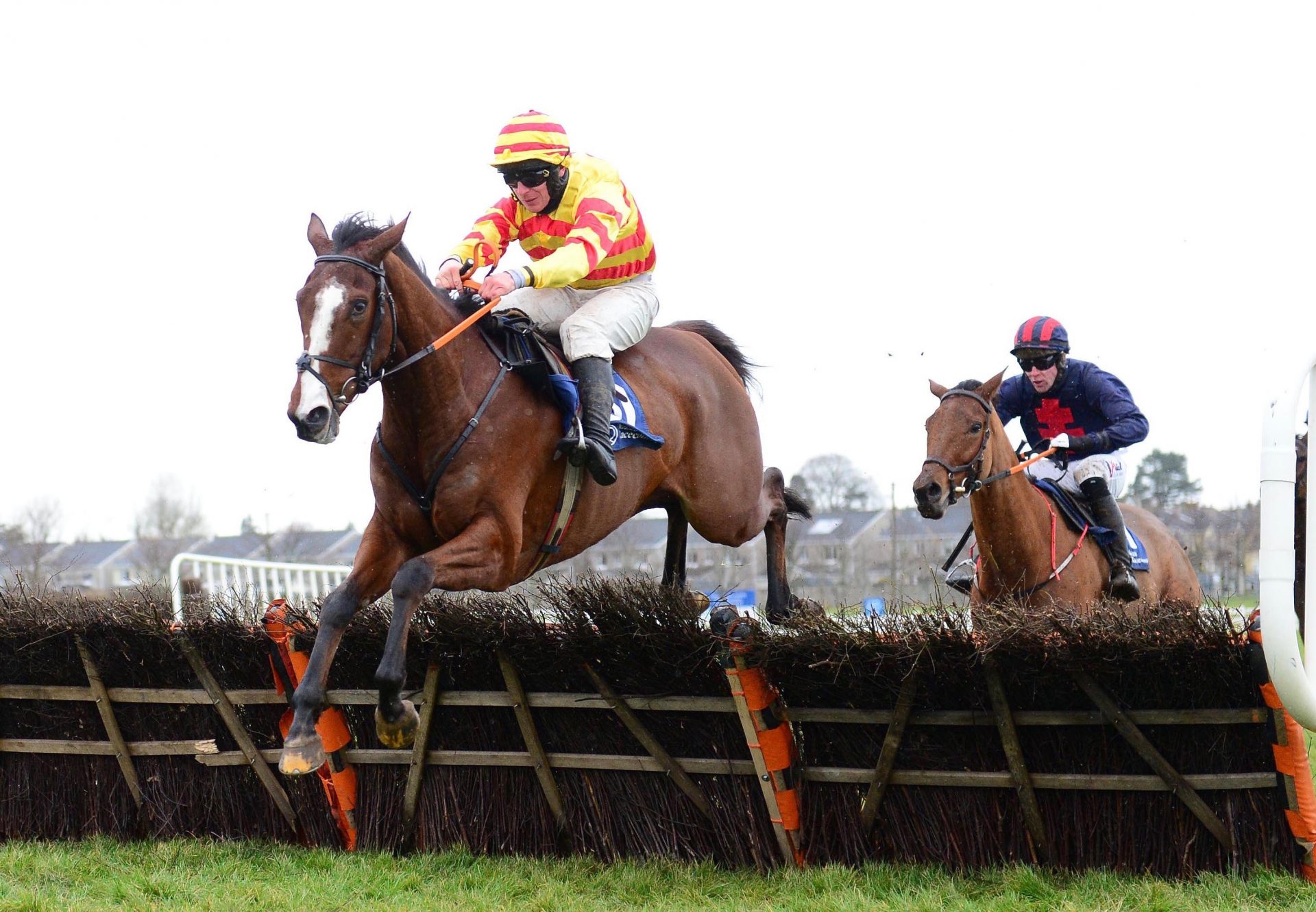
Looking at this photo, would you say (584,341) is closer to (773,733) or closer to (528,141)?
(528,141)

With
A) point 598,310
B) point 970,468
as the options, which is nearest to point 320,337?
point 598,310

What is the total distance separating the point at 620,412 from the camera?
5.48 metres

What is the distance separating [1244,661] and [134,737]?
5.13 metres

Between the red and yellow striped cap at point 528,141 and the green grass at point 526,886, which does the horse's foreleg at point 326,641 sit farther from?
the red and yellow striped cap at point 528,141

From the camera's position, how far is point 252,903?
4875 mm

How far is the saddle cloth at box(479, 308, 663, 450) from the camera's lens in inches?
207

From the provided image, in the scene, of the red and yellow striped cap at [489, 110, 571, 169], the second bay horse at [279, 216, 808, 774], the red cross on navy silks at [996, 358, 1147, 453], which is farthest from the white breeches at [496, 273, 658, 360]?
the red cross on navy silks at [996, 358, 1147, 453]

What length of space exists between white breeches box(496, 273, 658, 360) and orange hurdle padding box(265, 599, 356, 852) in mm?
1776

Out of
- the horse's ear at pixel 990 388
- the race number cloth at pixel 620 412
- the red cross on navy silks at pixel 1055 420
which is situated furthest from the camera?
the red cross on navy silks at pixel 1055 420

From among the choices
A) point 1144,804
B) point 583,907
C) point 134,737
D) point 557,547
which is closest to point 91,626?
point 134,737

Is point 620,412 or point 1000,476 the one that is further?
point 1000,476

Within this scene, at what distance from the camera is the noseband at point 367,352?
438cm

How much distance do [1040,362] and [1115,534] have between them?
105 centimetres

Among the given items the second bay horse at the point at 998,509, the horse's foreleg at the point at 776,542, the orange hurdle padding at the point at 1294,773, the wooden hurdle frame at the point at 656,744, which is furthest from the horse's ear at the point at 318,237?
the orange hurdle padding at the point at 1294,773
